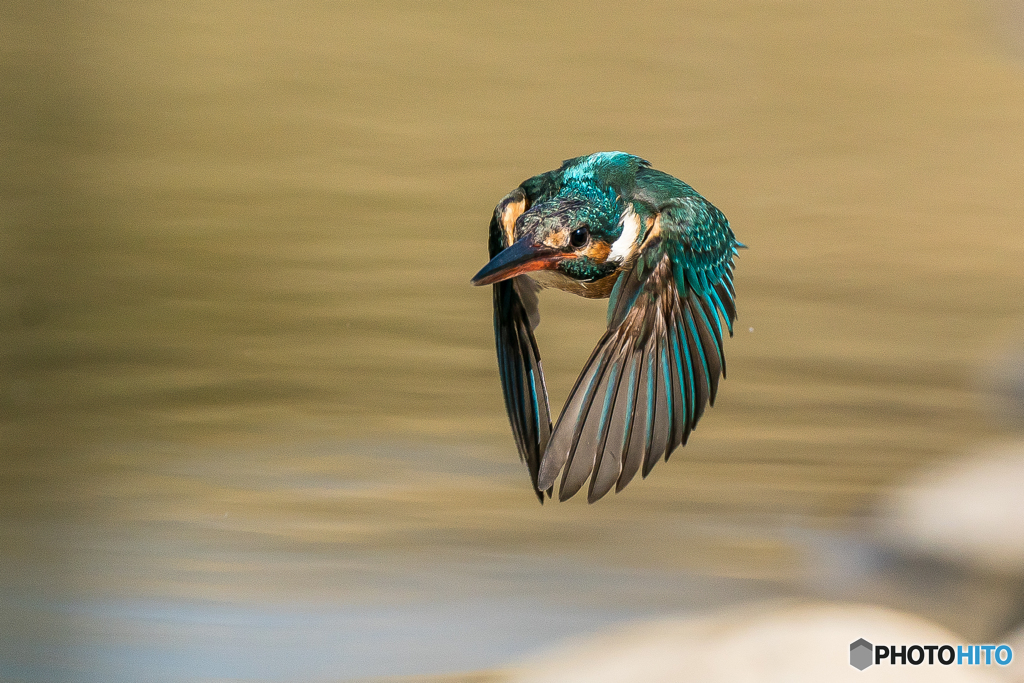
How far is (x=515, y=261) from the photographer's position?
56 centimetres

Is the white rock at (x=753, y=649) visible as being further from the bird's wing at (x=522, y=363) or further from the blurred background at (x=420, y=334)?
the bird's wing at (x=522, y=363)

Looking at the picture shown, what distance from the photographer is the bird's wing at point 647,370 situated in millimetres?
594

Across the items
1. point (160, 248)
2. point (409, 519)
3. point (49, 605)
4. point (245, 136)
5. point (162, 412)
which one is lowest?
point (49, 605)

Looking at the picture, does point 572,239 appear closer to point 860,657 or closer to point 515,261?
point 515,261

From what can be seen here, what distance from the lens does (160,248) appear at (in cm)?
105

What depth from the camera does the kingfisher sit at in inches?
23.2

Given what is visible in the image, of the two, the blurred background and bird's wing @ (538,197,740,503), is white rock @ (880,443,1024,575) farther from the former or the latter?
bird's wing @ (538,197,740,503)

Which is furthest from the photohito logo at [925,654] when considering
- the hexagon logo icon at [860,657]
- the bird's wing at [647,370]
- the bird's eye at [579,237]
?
the bird's eye at [579,237]

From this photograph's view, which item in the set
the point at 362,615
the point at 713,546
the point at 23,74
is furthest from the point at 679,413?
the point at 23,74

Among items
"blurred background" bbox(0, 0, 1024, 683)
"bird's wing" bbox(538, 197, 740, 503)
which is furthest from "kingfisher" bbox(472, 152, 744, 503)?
"blurred background" bbox(0, 0, 1024, 683)

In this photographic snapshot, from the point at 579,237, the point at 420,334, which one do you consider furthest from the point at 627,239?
the point at 420,334

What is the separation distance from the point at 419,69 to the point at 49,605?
0.71m

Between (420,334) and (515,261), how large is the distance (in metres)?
0.47

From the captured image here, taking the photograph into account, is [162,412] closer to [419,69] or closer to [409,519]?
[409,519]
